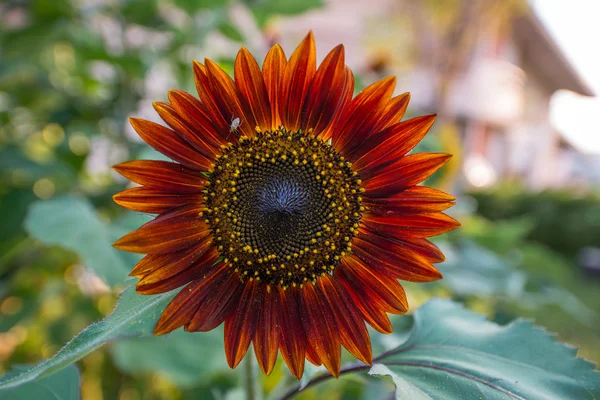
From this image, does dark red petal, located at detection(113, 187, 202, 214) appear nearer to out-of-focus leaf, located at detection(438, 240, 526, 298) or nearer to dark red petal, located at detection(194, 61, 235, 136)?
dark red petal, located at detection(194, 61, 235, 136)

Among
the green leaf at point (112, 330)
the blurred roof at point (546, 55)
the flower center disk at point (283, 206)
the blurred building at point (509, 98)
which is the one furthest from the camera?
the blurred building at point (509, 98)

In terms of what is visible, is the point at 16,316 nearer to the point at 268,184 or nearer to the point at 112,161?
the point at 112,161

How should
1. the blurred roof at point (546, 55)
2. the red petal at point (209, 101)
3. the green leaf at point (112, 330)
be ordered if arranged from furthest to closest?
1. the blurred roof at point (546, 55)
2. the red petal at point (209, 101)
3. the green leaf at point (112, 330)

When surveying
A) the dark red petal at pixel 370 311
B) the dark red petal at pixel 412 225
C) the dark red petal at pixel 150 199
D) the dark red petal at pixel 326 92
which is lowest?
the dark red petal at pixel 370 311

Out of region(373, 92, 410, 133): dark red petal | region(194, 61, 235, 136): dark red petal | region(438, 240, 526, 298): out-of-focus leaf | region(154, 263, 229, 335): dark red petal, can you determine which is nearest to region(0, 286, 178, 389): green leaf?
region(154, 263, 229, 335): dark red petal

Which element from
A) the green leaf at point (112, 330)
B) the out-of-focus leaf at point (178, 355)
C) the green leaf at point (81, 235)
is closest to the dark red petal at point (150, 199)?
the green leaf at point (112, 330)

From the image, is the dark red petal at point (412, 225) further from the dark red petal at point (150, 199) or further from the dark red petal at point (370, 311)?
the dark red petal at point (150, 199)

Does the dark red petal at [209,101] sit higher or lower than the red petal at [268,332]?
higher
